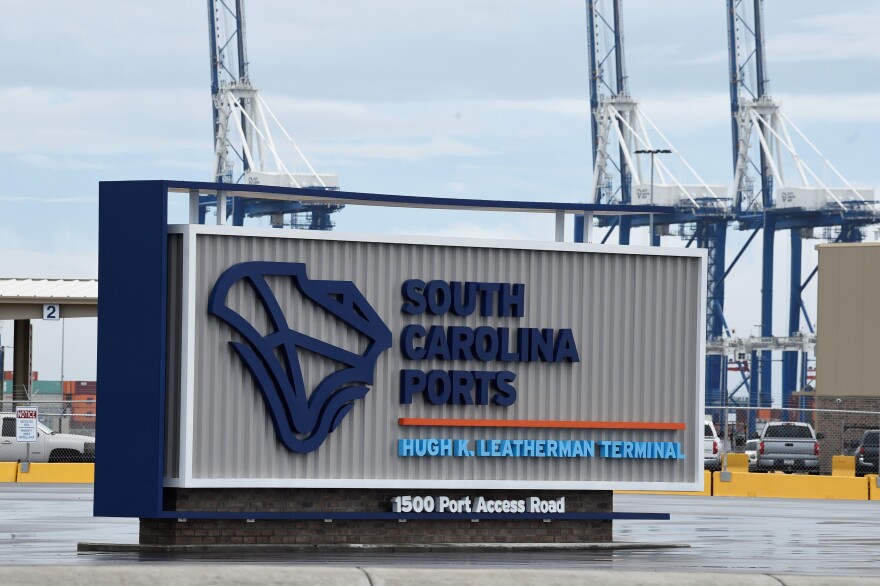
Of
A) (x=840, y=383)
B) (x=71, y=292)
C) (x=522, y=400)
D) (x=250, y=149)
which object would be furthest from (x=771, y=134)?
(x=522, y=400)

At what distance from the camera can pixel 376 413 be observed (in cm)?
1661

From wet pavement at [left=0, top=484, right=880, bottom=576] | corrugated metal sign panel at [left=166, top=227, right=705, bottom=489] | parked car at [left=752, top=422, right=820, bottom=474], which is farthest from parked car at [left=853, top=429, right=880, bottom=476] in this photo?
corrugated metal sign panel at [left=166, top=227, right=705, bottom=489]

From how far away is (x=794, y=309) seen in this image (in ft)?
337

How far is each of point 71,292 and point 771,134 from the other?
68.3m

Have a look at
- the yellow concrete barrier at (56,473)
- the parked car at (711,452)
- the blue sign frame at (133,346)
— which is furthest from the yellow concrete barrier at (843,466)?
the blue sign frame at (133,346)

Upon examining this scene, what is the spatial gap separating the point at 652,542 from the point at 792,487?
15.4 m

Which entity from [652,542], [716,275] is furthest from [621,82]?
[652,542]

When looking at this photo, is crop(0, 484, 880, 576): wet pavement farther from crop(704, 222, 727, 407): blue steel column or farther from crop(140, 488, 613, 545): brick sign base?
crop(704, 222, 727, 407): blue steel column

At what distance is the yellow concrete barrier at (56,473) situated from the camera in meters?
34.2

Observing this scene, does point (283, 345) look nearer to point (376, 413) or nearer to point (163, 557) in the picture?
point (376, 413)

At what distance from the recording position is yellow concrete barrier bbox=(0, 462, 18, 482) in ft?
112

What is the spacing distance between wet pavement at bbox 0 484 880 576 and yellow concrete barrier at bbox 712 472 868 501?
14.0 feet

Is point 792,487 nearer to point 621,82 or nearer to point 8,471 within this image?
point 8,471

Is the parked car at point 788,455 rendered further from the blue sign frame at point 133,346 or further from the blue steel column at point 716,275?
the blue steel column at point 716,275
